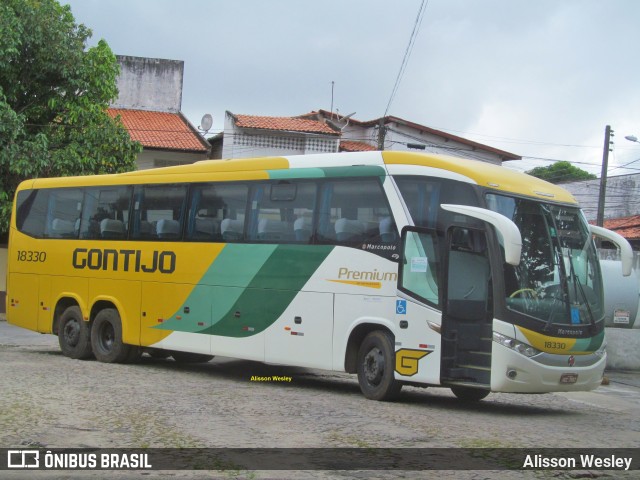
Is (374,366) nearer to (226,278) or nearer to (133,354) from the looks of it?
(226,278)

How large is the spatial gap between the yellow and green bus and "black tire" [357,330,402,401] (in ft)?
0.08

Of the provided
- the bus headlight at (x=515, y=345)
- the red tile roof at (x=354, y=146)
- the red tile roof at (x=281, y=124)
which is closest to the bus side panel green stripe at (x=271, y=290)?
the bus headlight at (x=515, y=345)

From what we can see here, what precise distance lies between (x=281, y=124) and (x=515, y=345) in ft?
93.8

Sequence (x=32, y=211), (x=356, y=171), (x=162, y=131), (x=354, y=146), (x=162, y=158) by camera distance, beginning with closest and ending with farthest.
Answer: (x=356, y=171), (x=32, y=211), (x=162, y=158), (x=162, y=131), (x=354, y=146)

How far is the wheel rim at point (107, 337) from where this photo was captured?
17.1m

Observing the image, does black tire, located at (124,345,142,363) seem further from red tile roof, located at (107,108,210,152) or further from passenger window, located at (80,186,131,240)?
red tile roof, located at (107,108,210,152)

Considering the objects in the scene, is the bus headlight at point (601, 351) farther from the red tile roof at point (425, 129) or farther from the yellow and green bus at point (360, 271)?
the red tile roof at point (425, 129)

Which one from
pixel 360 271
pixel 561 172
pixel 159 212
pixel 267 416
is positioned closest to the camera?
pixel 267 416

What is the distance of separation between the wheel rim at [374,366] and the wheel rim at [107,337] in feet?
21.0

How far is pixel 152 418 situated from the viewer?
9.86 meters

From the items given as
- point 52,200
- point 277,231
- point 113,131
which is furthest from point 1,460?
point 113,131

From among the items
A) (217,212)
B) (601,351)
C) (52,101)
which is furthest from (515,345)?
(52,101)

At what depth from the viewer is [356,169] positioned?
42.8ft

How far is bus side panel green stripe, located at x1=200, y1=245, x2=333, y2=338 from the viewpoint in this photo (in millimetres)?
13555
